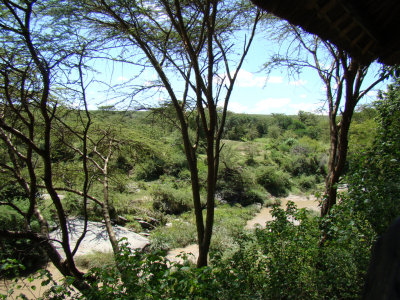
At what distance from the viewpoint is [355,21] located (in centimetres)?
108

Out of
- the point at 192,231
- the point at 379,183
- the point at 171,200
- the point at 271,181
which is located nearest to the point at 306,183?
the point at 271,181

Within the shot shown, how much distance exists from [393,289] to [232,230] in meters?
11.3

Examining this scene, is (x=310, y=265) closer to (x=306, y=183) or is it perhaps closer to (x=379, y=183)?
(x=379, y=183)

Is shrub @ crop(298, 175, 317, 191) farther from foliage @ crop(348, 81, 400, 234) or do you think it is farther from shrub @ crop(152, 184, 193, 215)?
foliage @ crop(348, 81, 400, 234)

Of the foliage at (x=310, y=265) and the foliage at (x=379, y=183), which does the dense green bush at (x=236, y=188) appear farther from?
the foliage at (x=379, y=183)

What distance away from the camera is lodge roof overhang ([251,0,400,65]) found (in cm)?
107

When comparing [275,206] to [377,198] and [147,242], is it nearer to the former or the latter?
[377,198]

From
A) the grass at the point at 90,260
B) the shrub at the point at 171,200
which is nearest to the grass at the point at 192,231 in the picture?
the shrub at the point at 171,200

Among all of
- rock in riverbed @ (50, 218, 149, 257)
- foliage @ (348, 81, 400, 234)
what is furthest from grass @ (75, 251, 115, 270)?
→ foliage @ (348, 81, 400, 234)

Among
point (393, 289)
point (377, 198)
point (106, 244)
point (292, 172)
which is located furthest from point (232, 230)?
point (292, 172)

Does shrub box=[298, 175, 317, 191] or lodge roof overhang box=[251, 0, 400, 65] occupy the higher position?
lodge roof overhang box=[251, 0, 400, 65]

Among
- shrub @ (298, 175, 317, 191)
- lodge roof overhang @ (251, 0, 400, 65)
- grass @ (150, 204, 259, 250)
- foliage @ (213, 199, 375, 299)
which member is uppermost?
lodge roof overhang @ (251, 0, 400, 65)

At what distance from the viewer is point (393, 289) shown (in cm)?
59

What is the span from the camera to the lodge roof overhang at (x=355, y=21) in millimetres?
1070
